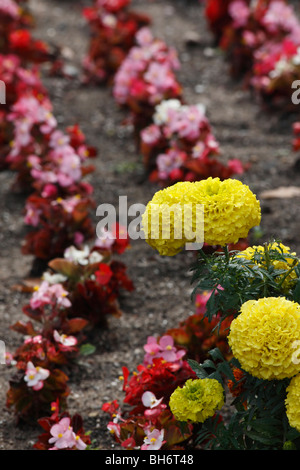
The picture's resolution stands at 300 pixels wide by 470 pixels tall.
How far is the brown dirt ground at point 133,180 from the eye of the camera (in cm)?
292

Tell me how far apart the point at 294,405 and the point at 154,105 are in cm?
332

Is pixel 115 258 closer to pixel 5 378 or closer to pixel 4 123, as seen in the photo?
pixel 5 378

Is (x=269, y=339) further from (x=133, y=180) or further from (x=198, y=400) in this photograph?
(x=133, y=180)

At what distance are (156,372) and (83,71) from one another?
14.0 ft

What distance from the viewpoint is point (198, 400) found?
6.22 feet

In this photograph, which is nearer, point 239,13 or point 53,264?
point 53,264

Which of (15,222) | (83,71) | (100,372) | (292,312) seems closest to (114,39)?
(83,71)

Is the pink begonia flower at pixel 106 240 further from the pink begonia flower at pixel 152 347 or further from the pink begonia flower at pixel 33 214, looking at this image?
the pink begonia flower at pixel 152 347

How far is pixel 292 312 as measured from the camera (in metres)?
1.73

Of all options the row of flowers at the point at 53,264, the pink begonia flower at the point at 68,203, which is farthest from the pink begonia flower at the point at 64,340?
the pink begonia flower at the point at 68,203

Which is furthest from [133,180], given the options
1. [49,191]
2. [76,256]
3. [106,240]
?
[76,256]

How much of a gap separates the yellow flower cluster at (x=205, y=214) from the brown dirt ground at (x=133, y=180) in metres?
1.11

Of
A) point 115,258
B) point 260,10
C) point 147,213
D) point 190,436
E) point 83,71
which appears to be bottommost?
point 190,436

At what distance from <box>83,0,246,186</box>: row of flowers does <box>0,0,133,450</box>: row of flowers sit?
0.48 m
